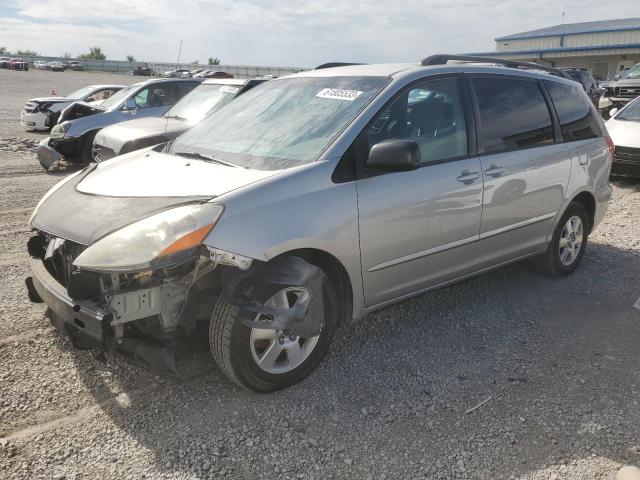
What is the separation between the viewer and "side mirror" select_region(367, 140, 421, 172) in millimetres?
3199

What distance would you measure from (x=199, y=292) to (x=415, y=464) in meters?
1.36

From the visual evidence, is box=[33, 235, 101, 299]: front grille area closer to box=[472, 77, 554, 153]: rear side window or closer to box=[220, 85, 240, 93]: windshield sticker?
box=[472, 77, 554, 153]: rear side window

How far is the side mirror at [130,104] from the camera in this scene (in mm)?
11016

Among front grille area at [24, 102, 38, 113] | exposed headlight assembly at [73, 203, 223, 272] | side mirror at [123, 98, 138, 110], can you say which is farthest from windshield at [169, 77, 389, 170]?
front grille area at [24, 102, 38, 113]

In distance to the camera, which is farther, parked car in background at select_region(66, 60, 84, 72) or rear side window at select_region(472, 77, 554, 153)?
parked car in background at select_region(66, 60, 84, 72)

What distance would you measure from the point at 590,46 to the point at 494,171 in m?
47.3

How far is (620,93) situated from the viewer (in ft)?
63.5

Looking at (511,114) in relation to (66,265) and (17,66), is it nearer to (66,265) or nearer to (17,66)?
(66,265)

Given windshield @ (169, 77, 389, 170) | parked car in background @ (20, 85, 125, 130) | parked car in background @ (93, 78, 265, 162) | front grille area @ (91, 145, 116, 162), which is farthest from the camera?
parked car in background @ (20, 85, 125, 130)

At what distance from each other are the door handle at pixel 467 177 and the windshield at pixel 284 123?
2.67ft

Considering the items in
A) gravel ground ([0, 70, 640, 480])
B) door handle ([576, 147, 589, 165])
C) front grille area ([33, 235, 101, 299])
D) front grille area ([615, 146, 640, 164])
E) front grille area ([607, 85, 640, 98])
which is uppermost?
door handle ([576, 147, 589, 165])

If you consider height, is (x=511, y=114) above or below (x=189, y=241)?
above

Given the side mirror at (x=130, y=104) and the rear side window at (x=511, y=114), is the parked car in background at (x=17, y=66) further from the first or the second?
the rear side window at (x=511, y=114)

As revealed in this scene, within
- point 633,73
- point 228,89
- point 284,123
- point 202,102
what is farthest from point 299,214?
point 633,73
